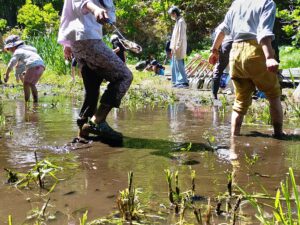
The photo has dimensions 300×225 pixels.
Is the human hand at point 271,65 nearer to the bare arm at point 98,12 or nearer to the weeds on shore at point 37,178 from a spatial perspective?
the bare arm at point 98,12

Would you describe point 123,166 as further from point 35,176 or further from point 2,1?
point 2,1

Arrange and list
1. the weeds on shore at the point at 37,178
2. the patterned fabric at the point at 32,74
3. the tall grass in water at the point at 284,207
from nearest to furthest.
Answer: the tall grass in water at the point at 284,207, the weeds on shore at the point at 37,178, the patterned fabric at the point at 32,74

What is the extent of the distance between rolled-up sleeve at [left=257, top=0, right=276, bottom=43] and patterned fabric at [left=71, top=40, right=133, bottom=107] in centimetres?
126

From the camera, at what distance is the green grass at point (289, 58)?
1438cm

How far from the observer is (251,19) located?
450cm

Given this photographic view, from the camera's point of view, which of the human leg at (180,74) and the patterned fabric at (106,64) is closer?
the patterned fabric at (106,64)

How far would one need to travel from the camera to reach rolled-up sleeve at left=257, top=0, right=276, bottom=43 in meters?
4.25

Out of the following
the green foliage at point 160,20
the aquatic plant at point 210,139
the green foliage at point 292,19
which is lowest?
the aquatic plant at point 210,139

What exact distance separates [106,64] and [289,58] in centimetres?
1213

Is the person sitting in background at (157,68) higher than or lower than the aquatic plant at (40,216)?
higher

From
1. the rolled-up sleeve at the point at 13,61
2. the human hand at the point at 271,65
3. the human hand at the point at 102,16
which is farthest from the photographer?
the rolled-up sleeve at the point at 13,61

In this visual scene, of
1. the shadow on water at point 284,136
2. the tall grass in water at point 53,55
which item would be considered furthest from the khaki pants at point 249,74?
the tall grass in water at point 53,55

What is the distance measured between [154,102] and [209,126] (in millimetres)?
3456

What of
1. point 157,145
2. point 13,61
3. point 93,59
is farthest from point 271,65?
point 13,61
